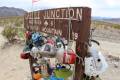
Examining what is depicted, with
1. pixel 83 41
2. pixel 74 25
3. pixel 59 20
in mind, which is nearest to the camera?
pixel 83 41

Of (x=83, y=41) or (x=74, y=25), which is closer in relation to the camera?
(x=83, y=41)

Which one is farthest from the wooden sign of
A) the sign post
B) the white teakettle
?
the white teakettle

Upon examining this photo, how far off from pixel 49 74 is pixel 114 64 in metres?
3.95

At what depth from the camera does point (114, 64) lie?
10484mm

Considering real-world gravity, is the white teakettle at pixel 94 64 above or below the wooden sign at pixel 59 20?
below

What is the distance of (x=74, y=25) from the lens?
17.4 ft

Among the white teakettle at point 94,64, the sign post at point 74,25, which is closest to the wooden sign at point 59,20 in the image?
the sign post at point 74,25

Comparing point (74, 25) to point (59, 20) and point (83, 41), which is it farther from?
point (59, 20)

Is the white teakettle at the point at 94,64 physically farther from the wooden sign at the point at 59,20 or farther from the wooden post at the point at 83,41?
the wooden sign at the point at 59,20

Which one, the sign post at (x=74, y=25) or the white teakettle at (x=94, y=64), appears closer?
the sign post at (x=74, y=25)

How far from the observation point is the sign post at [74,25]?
508 centimetres

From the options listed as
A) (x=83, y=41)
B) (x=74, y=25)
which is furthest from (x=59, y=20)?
(x=83, y=41)

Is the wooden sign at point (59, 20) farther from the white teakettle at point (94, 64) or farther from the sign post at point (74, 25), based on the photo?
the white teakettle at point (94, 64)

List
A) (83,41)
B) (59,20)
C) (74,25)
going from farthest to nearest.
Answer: (59,20) → (74,25) → (83,41)
